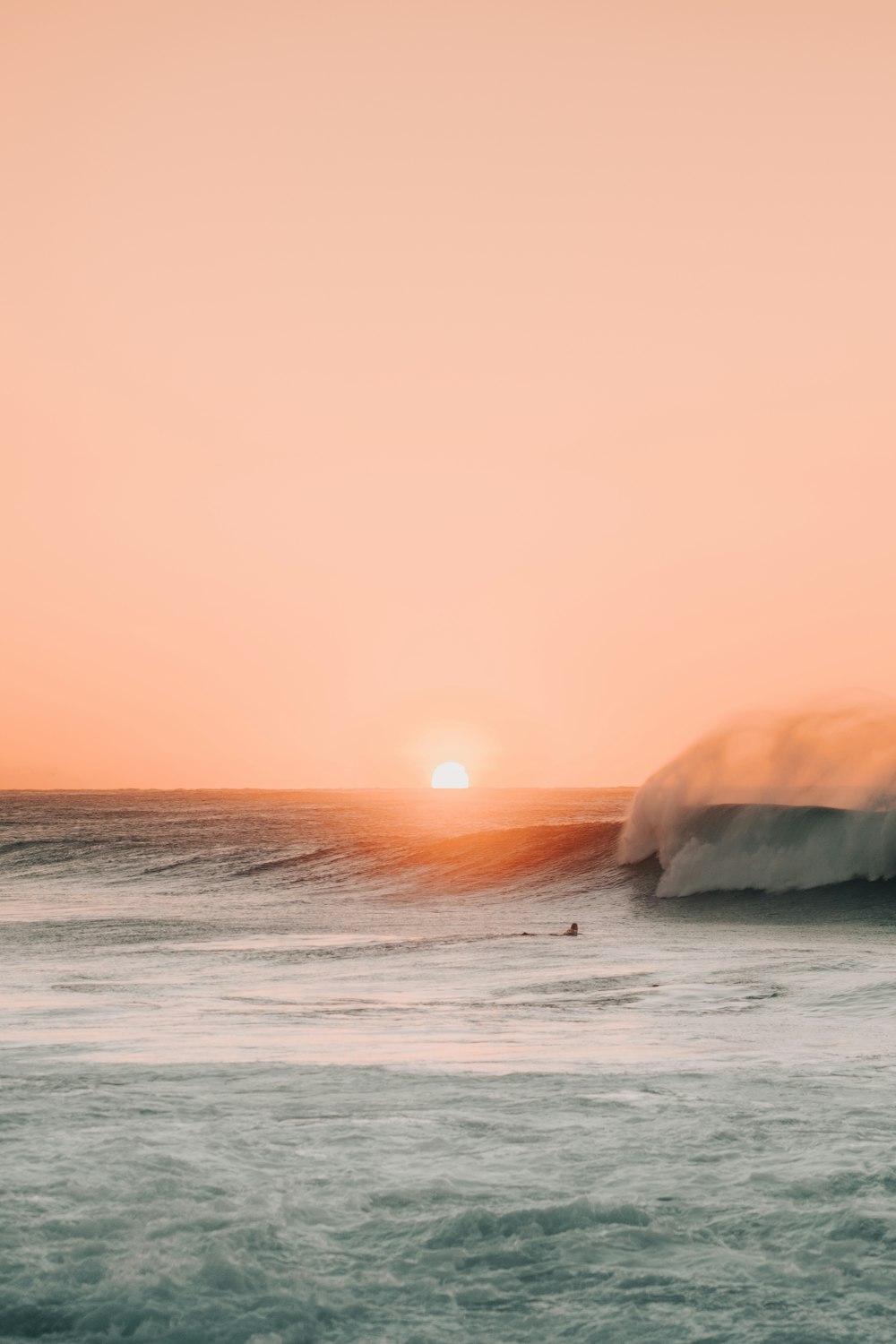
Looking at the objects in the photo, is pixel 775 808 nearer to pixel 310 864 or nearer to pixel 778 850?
pixel 778 850

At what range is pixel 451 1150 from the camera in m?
5.68

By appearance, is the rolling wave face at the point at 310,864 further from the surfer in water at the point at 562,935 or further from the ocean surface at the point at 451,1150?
the ocean surface at the point at 451,1150

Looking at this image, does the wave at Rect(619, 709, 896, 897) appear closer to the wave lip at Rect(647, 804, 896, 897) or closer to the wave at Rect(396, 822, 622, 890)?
the wave lip at Rect(647, 804, 896, 897)

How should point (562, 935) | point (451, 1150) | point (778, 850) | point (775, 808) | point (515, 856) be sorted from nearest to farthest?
point (451, 1150)
point (562, 935)
point (778, 850)
point (775, 808)
point (515, 856)

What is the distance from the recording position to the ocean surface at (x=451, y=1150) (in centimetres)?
406

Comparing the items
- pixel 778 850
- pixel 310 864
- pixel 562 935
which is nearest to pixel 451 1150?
pixel 562 935

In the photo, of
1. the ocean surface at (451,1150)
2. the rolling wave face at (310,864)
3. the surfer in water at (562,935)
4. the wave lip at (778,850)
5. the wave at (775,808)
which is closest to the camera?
the ocean surface at (451,1150)

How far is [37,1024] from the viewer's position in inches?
368

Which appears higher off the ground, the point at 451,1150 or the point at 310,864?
the point at 451,1150

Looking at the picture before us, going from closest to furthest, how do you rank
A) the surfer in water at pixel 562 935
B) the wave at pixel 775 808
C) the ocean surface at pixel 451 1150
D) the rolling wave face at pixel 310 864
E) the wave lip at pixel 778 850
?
the ocean surface at pixel 451 1150 < the surfer in water at pixel 562 935 < the wave lip at pixel 778 850 < the wave at pixel 775 808 < the rolling wave face at pixel 310 864

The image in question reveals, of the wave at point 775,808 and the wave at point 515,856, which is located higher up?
the wave at point 775,808

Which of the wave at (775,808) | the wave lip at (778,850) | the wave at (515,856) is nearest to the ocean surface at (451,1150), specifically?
the wave lip at (778,850)

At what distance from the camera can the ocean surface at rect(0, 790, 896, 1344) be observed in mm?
4062

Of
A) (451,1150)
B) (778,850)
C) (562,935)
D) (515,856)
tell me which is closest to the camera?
(451,1150)
